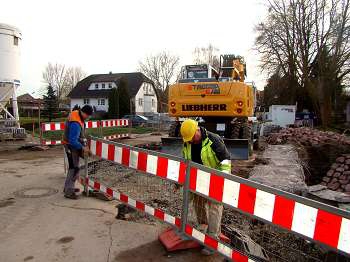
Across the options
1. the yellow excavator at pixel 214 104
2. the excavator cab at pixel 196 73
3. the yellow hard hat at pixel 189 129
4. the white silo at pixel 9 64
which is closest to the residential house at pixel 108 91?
the white silo at pixel 9 64

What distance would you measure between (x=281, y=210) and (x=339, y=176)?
10.9 metres

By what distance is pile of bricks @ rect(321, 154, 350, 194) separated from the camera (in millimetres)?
11737

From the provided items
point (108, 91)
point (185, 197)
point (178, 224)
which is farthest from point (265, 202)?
point (108, 91)

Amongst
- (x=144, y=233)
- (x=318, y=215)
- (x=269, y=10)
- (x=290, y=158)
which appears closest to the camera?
(x=318, y=215)

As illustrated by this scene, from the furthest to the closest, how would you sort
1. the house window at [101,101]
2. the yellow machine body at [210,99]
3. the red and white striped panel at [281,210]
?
the house window at [101,101], the yellow machine body at [210,99], the red and white striped panel at [281,210]

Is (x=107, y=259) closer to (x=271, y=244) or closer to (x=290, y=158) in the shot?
(x=271, y=244)

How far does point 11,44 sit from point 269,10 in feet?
87.5

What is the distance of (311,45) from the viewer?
33812 millimetres

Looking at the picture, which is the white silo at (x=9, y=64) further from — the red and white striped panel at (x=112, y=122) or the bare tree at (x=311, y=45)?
the bare tree at (x=311, y=45)

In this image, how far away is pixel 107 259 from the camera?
4078 mm

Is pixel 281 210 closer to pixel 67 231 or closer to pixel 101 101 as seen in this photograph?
pixel 67 231

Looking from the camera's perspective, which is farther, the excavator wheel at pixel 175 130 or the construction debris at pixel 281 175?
the excavator wheel at pixel 175 130

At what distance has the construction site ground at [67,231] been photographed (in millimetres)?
4184

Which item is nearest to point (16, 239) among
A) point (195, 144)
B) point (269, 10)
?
point (195, 144)
